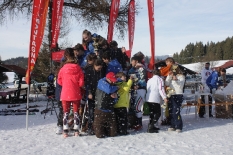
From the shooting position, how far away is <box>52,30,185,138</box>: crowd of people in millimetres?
5836

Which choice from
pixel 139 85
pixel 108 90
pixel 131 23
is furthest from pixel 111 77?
pixel 131 23

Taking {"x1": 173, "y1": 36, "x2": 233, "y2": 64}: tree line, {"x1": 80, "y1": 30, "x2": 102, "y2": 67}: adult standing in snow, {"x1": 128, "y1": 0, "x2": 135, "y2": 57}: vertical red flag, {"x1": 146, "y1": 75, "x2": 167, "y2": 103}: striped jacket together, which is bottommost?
{"x1": 146, "y1": 75, "x2": 167, "y2": 103}: striped jacket

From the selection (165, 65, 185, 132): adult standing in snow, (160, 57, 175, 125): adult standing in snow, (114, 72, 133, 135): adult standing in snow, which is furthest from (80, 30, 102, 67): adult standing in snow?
(165, 65, 185, 132): adult standing in snow

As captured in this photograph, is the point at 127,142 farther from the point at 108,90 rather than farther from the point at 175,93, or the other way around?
the point at 175,93

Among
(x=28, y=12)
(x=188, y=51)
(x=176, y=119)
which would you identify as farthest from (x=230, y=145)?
(x=188, y=51)

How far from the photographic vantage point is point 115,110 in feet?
20.1

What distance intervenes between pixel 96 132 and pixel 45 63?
2369 cm

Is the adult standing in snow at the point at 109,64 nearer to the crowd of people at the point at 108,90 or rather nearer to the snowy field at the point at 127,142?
the crowd of people at the point at 108,90

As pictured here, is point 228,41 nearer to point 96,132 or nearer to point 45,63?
point 45,63

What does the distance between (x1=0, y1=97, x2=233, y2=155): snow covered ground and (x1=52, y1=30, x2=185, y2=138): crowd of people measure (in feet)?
1.02

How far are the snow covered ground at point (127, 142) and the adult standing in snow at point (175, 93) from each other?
24 cm

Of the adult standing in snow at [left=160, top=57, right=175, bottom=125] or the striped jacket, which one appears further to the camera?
the adult standing in snow at [left=160, top=57, right=175, bottom=125]

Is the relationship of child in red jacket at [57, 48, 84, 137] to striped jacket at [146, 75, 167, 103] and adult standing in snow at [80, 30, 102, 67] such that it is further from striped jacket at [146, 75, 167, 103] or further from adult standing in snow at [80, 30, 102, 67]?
striped jacket at [146, 75, 167, 103]

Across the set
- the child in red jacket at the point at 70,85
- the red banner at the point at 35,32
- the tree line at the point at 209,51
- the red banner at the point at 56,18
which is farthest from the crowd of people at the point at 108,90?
the tree line at the point at 209,51
